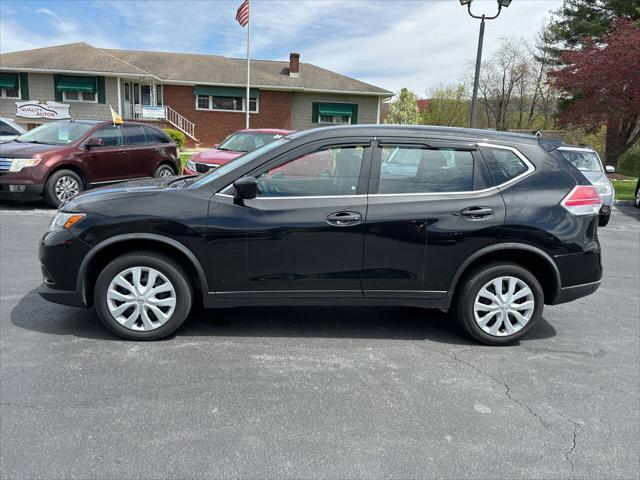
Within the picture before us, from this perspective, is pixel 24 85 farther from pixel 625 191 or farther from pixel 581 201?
pixel 581 201

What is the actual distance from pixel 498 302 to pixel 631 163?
31305 millimetres

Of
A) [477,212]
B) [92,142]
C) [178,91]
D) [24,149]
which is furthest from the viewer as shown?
[178,91]

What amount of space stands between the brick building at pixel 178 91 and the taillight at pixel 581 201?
25791 millimetres

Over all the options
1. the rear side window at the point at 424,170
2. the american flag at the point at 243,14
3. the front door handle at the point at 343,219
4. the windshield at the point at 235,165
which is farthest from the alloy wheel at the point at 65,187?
the american flag at the point at 243,14

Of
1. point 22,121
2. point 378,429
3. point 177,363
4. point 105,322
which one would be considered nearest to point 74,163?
point 105,322

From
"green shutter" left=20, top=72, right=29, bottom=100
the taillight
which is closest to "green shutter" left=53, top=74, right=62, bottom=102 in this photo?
"green shutter" left=20, top=72, right=29, bottom=100

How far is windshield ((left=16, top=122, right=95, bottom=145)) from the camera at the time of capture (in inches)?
393

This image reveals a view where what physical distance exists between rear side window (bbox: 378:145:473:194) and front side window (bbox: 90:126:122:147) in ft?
27.1

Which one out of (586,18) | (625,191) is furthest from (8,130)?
(586,18)

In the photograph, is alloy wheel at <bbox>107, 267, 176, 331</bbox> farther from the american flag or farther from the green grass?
the american flag

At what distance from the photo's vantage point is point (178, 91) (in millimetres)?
28734

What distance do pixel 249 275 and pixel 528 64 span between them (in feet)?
138

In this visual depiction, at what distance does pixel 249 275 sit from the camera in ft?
12.8

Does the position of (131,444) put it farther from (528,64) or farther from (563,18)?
(528,64)
